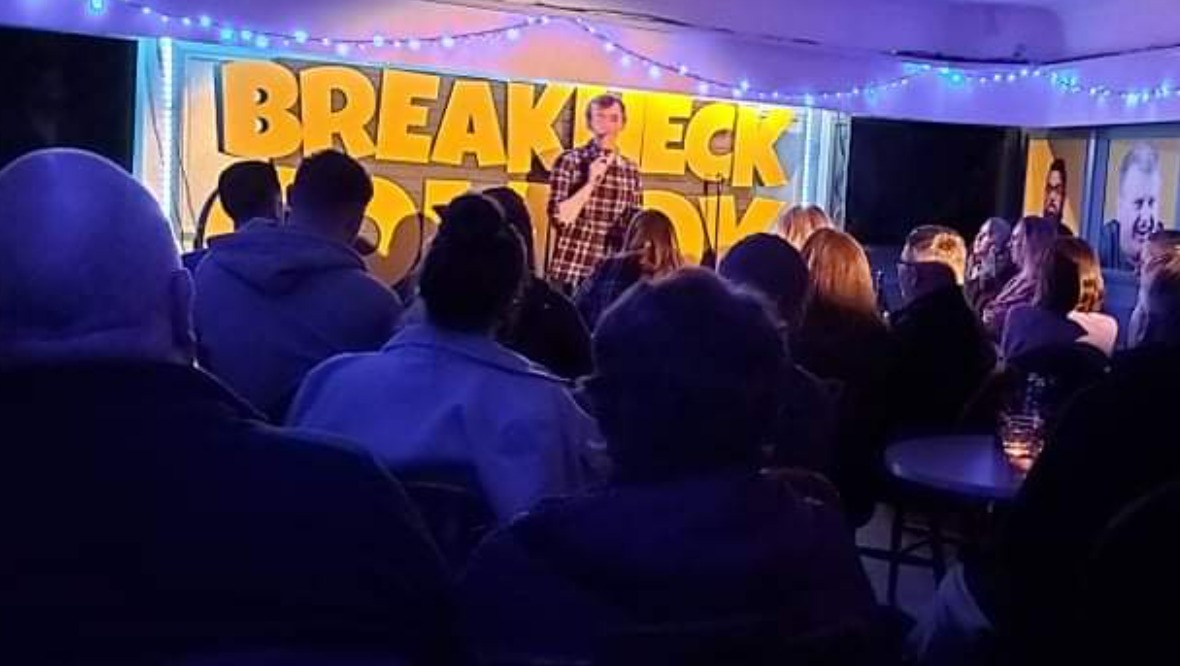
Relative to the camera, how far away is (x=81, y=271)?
130 cm

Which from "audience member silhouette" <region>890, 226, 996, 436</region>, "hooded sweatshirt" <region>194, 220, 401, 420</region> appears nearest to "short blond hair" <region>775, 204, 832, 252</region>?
"audience member silhouette" <region>890, 226, 996, 436</region>

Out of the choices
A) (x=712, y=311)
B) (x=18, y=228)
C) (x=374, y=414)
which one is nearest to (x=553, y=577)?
(x=712, y=311)

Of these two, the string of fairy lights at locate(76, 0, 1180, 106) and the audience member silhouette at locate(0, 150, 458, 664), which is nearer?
the audience member silhouette at locate(0, 150, 458, 664)

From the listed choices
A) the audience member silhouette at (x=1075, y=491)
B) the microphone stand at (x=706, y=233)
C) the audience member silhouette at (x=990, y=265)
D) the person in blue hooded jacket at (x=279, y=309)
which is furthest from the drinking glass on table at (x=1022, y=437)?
the microphone stand at (x=706, y=233)

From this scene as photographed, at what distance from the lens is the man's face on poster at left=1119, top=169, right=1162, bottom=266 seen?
7.36 metres

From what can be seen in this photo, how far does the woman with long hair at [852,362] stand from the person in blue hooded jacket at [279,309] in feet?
5.00

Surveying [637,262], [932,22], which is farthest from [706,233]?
[637,262]

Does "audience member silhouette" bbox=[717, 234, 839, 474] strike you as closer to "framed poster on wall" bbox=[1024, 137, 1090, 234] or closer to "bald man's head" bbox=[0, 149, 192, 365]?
"bald man's head" bbox=[0, 149, 192, 365]

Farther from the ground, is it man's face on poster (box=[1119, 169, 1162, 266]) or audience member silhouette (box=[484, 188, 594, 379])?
man's face on poster (box=[1119, 169, 1162, 266])

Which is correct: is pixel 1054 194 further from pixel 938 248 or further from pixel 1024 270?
pixel 938 248

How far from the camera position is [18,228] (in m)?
1.33

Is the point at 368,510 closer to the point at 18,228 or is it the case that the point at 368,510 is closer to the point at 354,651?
the point at 354,651

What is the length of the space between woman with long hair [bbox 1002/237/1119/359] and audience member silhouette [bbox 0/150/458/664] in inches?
134

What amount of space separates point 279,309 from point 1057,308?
9.18 feet
